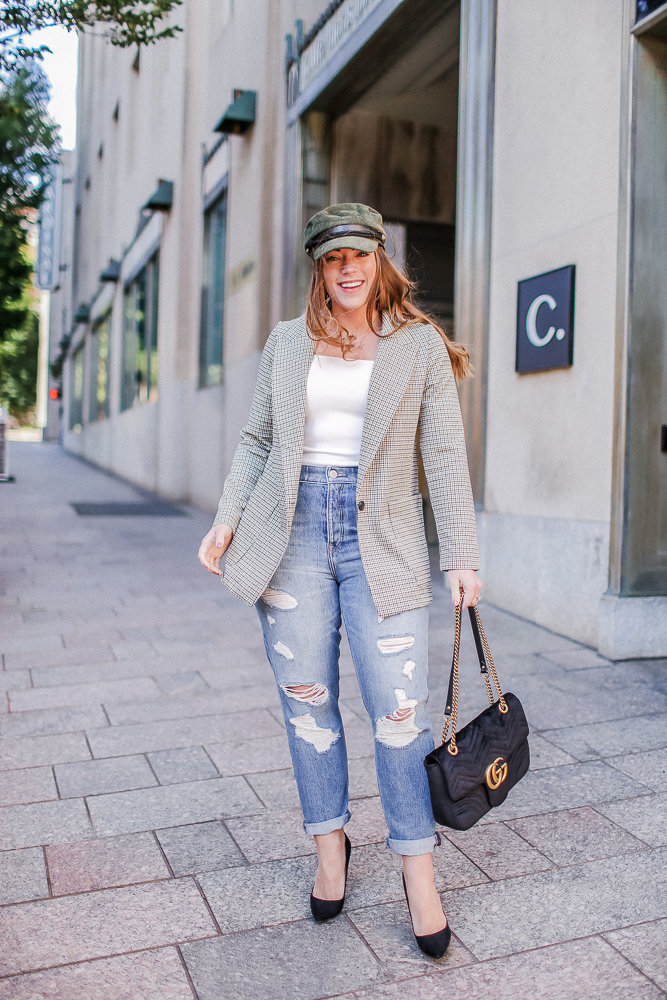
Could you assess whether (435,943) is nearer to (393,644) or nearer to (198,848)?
(393,644)

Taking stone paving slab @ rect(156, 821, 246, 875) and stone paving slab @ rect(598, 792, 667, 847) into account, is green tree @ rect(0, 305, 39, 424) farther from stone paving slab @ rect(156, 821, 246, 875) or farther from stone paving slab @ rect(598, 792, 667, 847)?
stone paving slab @ rect(598, 792, 667, 847)

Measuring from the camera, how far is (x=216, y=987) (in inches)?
81.5

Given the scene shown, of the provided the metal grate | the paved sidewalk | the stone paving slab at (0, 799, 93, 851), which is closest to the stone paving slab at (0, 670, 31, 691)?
the paved sidewalk

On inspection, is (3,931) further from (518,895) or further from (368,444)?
(368,444)

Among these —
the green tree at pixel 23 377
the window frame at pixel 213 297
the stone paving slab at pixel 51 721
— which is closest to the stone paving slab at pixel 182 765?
the stone paving slab at pixel 51 721

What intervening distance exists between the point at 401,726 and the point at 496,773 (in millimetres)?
253

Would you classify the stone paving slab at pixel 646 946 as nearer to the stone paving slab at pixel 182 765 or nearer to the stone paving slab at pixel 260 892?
the stone paving slab at pixel 260 892

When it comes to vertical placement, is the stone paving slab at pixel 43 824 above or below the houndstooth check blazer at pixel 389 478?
below

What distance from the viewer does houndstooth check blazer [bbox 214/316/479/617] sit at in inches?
87.0

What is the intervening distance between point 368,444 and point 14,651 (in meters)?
3.66

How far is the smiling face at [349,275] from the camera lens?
7.43 ft

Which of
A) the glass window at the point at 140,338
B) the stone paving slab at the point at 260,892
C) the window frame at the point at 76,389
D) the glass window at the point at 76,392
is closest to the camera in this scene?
the stone paving slab at the point at 260,892

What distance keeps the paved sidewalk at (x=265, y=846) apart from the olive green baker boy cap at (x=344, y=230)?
175 cm

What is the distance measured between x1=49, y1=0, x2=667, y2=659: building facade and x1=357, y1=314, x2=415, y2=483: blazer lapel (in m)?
0.66
